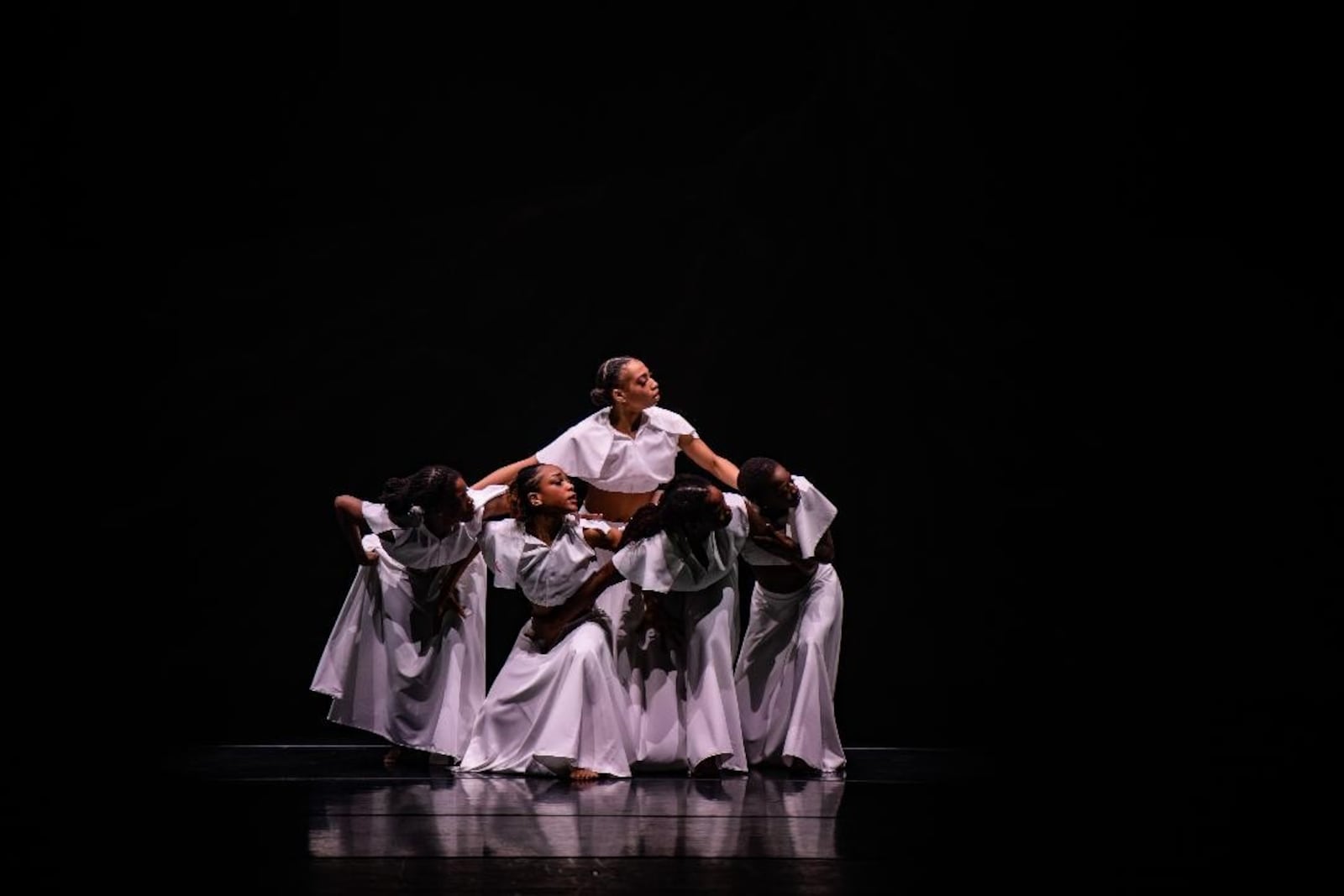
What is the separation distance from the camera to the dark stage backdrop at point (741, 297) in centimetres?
606

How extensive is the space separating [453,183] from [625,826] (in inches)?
131

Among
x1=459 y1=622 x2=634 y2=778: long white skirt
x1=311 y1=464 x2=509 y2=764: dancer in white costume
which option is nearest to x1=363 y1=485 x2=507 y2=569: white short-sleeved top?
x1=311 y1=464 x2=509 y2=764: dancer in white costume

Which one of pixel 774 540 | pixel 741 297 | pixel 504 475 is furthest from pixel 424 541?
pixel 741 297

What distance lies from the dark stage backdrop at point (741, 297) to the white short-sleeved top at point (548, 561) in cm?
134

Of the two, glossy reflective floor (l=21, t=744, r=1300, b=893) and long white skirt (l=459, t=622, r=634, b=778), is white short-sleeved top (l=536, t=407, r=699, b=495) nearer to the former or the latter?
long white skirt (l=459, t=622, r=634, b=778)

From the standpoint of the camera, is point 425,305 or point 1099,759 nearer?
point 1099,759

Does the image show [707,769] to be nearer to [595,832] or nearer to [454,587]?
[454,587]

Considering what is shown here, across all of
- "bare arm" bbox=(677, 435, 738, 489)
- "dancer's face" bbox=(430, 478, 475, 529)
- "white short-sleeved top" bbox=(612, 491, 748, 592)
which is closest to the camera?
"white short-sleeved top" bbox=(612, 491, 748, 592)

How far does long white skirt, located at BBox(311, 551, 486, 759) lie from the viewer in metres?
5.04

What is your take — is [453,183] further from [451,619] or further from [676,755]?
[676,755]

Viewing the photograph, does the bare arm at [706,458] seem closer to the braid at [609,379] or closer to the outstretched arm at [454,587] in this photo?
the braid at [609,379]

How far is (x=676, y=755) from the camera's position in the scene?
4812 mm

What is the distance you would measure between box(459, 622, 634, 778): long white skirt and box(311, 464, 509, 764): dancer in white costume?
0.30 metres

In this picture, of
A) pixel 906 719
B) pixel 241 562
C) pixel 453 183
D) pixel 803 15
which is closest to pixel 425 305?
pixel 453 183
